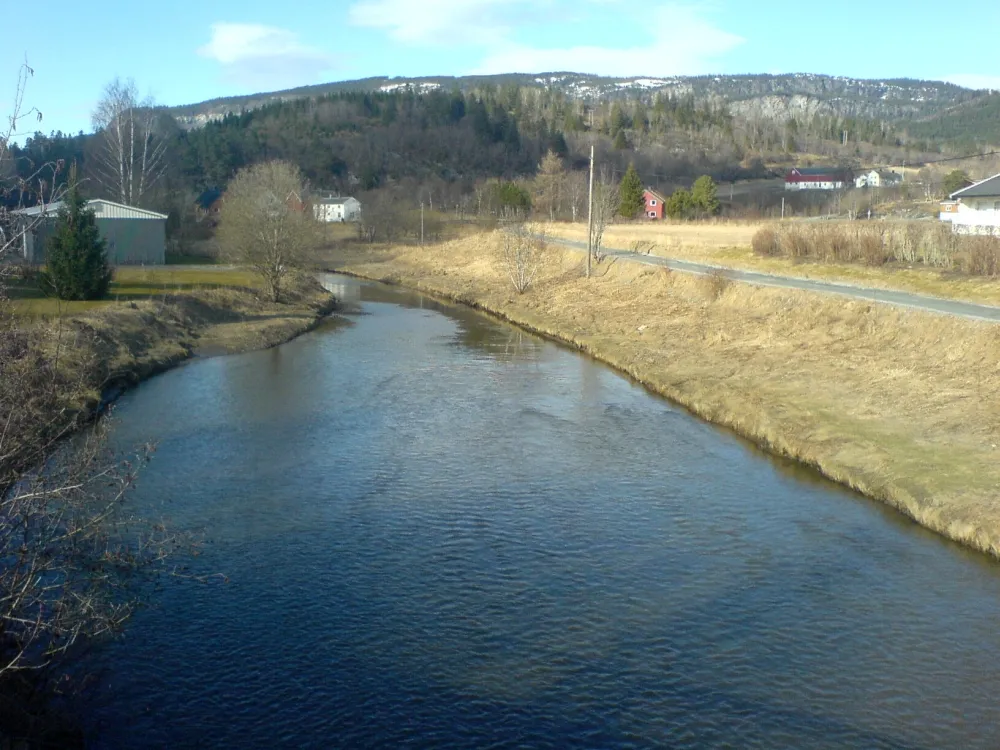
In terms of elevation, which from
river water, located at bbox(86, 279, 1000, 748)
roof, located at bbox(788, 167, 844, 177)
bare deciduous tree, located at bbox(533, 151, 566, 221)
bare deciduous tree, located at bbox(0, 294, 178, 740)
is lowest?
river water, located at bbox(86, 279, 1000, 748)

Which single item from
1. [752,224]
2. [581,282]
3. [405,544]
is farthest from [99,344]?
[752,224]

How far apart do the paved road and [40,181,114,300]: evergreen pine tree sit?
800 inches

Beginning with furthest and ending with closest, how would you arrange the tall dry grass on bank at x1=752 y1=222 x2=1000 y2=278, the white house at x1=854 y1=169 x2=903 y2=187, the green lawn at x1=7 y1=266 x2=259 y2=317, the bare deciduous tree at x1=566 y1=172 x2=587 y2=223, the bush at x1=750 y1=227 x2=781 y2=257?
the white house at x1=854 y1=169 x2=903 y2=187
the bare deciduous tree at x1=566 y1=172 x2=587 y2=223
the bush at x1=750 y1=227 x2=781 y2=257
the green lawn at x1=7 y1=266 x2=259 y2=317
the tall dry grass on bank at x1=752 y1=222 x2=1000 y2=278

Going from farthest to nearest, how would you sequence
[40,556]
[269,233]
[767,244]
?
[767,244] → [269,233] → [40,556]

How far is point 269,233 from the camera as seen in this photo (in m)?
35.6

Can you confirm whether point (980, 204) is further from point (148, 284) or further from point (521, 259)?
point (148, 284)

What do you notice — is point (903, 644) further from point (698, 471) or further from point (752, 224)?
point (752, 224)

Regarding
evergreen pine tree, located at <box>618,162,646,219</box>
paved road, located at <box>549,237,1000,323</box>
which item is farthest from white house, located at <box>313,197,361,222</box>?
paved road, located at <box>549,237,1000,323</box>

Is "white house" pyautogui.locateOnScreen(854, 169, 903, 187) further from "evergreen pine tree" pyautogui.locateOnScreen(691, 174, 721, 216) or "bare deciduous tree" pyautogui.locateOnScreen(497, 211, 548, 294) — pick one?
"bare deciduous tree" pyautogui.locateOnScreen(497, 211, 548, 294)

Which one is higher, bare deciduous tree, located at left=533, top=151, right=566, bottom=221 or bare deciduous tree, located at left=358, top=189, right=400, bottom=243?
bare deciduous tree, located at left=533, top=151, right=566, bottom=221

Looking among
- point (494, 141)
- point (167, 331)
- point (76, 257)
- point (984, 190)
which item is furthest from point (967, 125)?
point (167, 331)

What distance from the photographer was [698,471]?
1605 centimetres

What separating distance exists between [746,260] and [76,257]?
949 inches

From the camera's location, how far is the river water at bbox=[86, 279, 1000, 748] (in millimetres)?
8500
